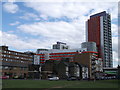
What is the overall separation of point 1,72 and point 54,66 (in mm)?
30466

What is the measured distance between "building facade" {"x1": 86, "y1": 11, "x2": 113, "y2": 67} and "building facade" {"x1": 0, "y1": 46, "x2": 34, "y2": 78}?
80.8 m

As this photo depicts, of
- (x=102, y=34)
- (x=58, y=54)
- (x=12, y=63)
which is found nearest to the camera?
(x=12, y=63)

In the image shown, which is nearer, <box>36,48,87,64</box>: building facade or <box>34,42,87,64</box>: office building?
<box>36,48,87,64</box>: building facade

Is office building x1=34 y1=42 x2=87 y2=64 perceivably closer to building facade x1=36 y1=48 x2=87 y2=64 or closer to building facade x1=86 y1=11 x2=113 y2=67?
building facade x1=36 y1=48 x2=87 y2=64

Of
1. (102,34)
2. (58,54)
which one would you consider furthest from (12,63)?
(102,34)

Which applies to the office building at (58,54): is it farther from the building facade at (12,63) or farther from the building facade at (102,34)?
the building facade at (12,63)

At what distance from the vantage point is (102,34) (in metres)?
184

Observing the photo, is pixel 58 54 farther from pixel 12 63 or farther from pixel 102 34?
pixel 12 63

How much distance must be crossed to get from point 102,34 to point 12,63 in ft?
317

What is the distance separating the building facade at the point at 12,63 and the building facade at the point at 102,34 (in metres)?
80.8

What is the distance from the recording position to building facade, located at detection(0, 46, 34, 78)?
11381 cm

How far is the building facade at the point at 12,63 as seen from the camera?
373 feet

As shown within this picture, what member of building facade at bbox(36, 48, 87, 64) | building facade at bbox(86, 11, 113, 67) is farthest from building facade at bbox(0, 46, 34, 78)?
building facade at bbox(86, 11, 113, 67)

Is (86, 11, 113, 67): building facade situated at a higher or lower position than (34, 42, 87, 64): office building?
higher
